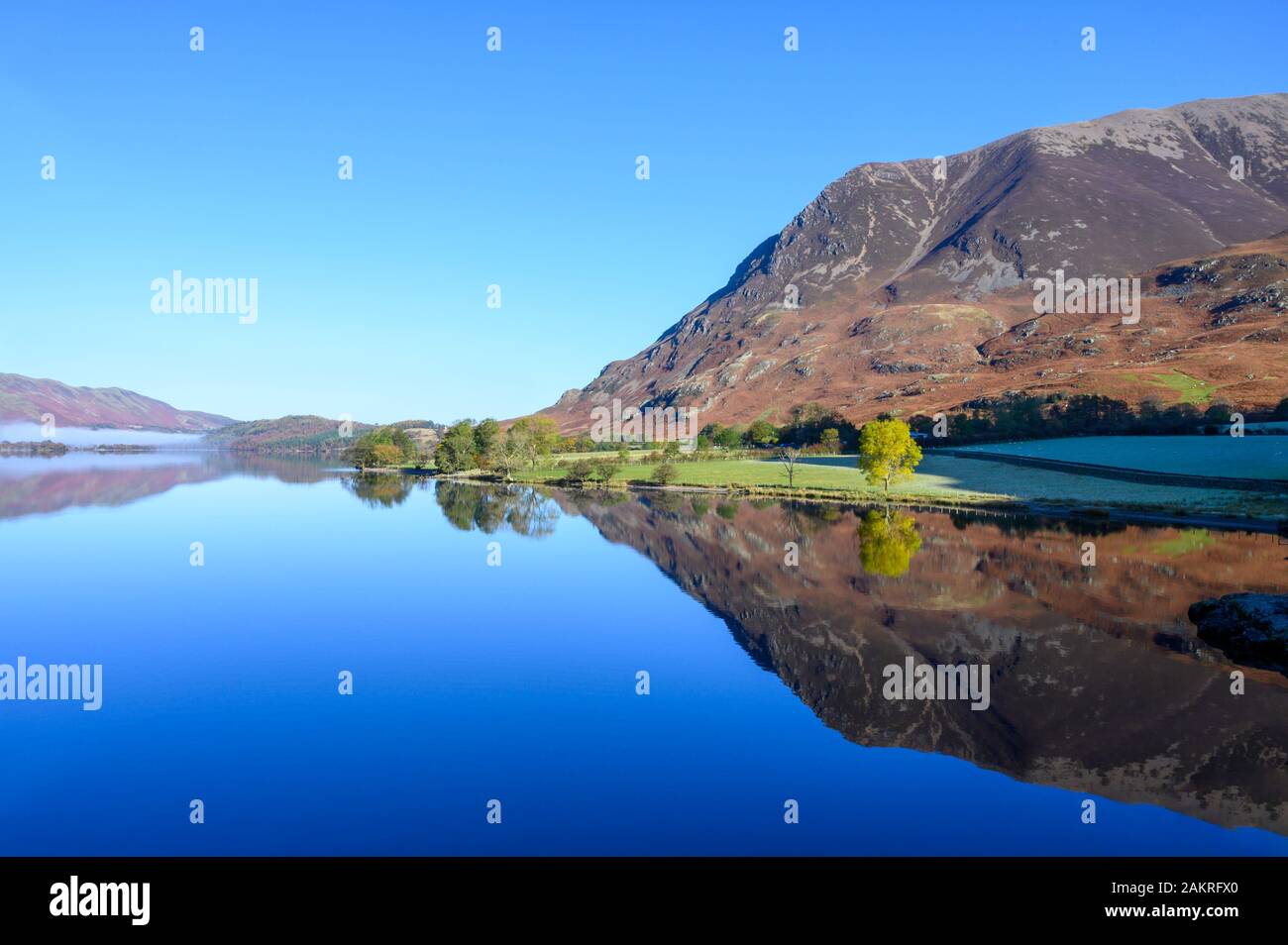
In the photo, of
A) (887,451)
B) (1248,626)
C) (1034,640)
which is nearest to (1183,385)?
(887,451)

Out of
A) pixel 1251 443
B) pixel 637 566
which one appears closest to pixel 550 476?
pixel 637 566

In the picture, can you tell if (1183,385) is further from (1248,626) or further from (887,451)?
(1248,626)

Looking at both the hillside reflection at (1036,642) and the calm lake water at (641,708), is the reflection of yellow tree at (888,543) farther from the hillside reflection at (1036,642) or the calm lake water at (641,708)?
the calm lake water at (641,708)

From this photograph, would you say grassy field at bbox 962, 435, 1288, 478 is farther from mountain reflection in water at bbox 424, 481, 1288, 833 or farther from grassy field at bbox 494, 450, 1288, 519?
mountain reflection in water at bbox 424, 481, 1288, 833

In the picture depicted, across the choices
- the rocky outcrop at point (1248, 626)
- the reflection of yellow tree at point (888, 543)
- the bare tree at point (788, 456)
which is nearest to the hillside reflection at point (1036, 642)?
the reflection of yellow tree at point (888, 543)

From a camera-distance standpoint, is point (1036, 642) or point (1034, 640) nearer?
point (1036, 642)
